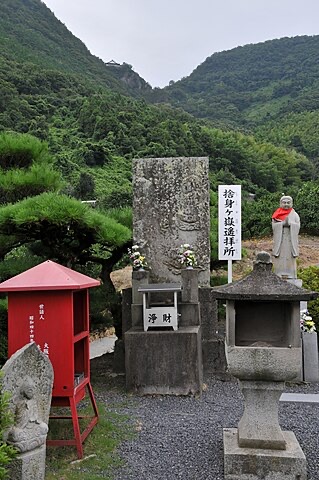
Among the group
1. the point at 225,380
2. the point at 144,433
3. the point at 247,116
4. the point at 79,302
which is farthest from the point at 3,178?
the point at 247,116

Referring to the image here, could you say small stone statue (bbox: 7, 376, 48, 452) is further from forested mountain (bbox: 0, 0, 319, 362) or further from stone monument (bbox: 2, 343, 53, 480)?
forested mountain (bbox: 0, 0, 319, 362)

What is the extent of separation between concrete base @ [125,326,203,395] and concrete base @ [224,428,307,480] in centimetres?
227

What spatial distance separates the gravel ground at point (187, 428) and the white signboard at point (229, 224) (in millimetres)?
2372

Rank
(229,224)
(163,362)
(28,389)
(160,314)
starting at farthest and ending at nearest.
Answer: (229,224), (160,314), (163,362), (28,389)

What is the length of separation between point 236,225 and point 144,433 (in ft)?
15.0

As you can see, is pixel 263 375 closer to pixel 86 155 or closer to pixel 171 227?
pixel 171 227

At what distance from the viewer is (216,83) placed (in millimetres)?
78375

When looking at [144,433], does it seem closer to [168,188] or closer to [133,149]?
[168,188]

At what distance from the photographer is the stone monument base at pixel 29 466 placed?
3244mm

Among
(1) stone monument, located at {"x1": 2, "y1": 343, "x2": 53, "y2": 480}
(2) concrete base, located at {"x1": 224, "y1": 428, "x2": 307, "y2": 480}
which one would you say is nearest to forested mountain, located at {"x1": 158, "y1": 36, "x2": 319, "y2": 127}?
(2) concrete base, located at {"x1": 224, "y1": 428, "x2": 307, "y2": 480}

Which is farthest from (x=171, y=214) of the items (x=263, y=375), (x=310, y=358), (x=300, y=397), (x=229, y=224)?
(x=263, y=375)

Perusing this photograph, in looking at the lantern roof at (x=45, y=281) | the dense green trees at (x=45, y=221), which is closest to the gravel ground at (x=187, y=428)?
the lantern roof at (x=45, y=281)

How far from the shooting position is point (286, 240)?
8188 millimetres

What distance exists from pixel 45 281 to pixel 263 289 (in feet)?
5.99
